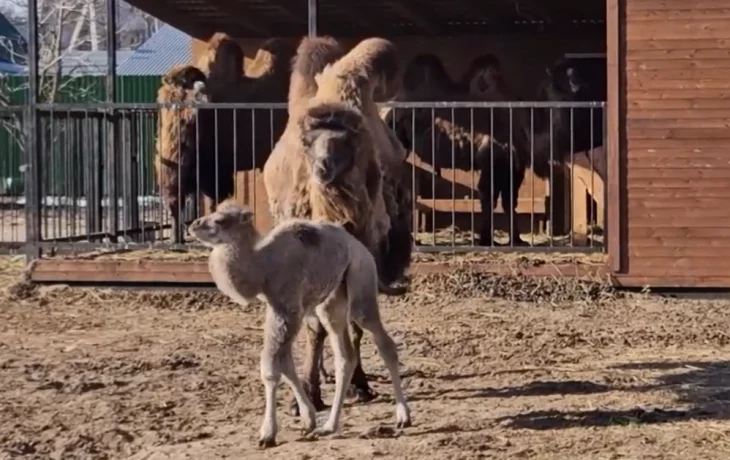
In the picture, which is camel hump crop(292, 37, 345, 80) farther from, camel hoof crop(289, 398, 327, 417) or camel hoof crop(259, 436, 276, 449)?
camel hoof crop(259, 436, 276, 449)

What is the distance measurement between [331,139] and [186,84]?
22.0 feet

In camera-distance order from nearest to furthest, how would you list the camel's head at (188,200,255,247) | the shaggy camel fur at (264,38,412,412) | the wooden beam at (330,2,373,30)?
1. the camel's head at (188,200,255,247)
2. the shaggy camel fur at (264,38,412,412)
3. the wooden beam at (330,2,373,30)

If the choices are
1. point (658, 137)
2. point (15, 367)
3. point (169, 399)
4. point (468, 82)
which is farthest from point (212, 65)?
point (169, 399)

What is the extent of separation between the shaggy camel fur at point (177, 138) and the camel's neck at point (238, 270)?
23.2 ft

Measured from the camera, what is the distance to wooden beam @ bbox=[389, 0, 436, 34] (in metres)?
15.3

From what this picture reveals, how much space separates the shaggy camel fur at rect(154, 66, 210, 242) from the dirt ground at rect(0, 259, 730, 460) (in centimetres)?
165

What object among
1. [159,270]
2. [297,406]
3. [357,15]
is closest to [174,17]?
[357,15]

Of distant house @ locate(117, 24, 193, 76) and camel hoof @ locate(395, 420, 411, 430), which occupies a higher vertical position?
distant house @ locate(117, 24, 193, 76)

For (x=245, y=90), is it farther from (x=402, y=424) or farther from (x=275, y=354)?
(x=275, y=354)

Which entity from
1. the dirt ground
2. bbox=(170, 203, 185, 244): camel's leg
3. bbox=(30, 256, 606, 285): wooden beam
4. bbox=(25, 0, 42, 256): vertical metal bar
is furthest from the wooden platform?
bbox=(170, 203, 185, 244): camel's leg

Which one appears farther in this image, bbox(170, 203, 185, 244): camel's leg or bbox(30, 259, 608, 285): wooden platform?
bbox(170, 203, 185, 244): camel's leg

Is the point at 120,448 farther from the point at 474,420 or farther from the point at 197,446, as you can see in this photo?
the point at 474,420

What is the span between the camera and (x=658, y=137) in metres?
11.2

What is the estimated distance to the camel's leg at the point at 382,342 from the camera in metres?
6.50
